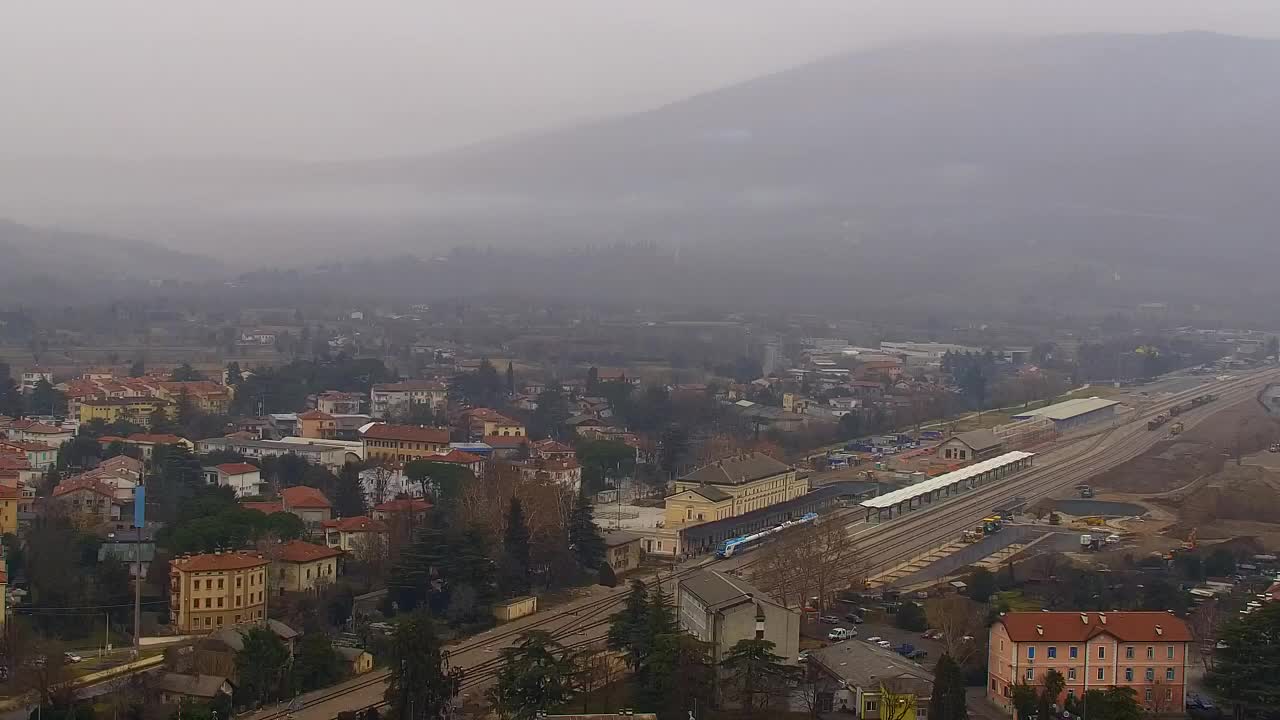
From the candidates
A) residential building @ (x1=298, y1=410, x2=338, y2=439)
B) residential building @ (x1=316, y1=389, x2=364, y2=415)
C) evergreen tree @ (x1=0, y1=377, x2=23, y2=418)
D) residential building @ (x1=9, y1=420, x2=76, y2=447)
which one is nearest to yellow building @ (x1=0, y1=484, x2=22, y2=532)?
residential building @ (x1=9, y1=420, x2=76, y2=447)

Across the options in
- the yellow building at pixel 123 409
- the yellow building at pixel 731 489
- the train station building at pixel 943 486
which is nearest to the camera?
the yellow building at pixel 731 489

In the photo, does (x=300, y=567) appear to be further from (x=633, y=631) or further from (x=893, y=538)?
(x=893, y=538)

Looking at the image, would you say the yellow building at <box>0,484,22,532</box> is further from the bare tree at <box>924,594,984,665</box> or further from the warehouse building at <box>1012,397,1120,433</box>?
the warehouse building at <box>1012,397,1120,433</box>

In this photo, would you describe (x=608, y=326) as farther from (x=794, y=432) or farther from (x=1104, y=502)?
(x=1104, y=502)

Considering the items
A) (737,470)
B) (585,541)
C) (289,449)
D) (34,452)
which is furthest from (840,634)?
(34,452)

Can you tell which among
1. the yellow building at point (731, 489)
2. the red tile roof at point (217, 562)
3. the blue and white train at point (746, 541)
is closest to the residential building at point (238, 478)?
the yellow building at point (731, 489)

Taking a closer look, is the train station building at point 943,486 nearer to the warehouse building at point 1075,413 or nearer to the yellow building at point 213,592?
the warehouse building at point 1075,413
